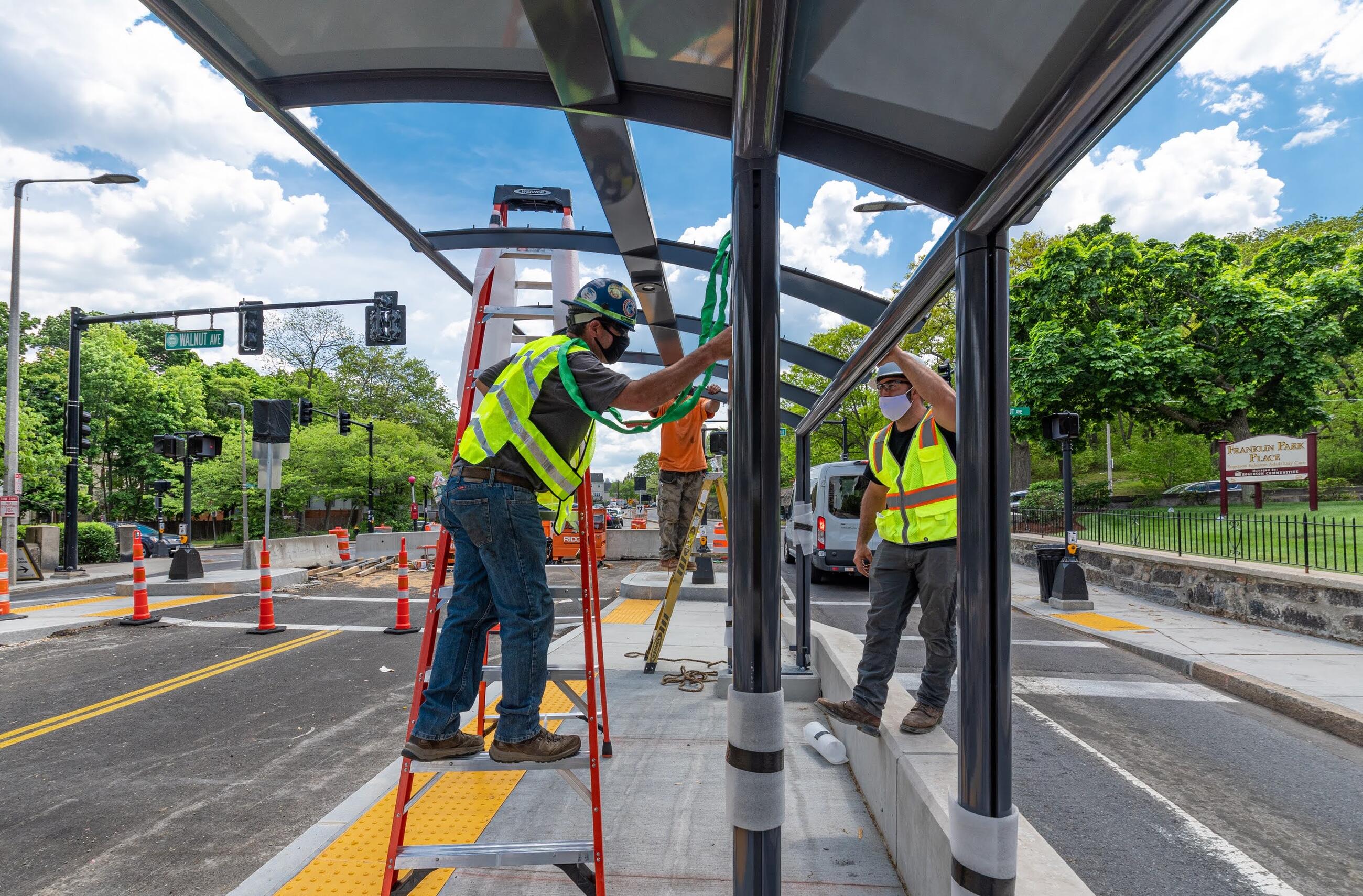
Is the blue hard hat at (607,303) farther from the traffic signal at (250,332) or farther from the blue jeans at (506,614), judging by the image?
the traffic signal at (250,332)

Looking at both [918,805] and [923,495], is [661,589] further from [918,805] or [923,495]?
[918,805]

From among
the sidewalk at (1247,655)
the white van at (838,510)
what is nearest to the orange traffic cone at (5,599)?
the white van at (838,510)

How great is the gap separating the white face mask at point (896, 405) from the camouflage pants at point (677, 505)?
2.43 m

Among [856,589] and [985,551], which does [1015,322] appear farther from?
[985,551]

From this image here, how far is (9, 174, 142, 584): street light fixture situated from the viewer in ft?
47.3

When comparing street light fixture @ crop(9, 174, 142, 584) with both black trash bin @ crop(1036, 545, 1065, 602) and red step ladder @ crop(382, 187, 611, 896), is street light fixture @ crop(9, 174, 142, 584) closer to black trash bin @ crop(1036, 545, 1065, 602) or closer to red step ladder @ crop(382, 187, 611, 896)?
red step ladder @ crop(382, 187, 611, 896)

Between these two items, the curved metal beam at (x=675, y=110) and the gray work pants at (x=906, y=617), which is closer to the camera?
the curved metal beam at (x=675, y=110)

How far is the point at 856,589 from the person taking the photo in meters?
13.6

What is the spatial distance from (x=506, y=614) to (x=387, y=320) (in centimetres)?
1312

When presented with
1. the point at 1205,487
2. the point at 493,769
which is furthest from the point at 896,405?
the point at 1205,487

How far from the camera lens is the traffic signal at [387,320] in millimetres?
13570

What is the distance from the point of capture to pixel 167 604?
1162cm

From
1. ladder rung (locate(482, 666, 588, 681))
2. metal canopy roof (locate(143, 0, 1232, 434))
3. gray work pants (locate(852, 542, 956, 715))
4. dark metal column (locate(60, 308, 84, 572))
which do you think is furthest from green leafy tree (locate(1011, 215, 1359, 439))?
dark metal column (locate(60, 308, 84, 572))

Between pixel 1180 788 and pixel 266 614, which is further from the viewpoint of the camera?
pixel 266 614
